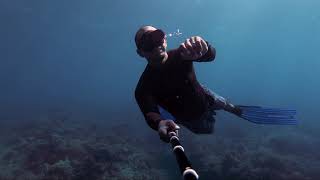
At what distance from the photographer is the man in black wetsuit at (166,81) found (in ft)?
14.8

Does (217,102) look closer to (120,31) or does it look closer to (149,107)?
(149,107)

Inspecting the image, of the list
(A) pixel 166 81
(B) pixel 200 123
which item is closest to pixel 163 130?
(A) pixel 166 81

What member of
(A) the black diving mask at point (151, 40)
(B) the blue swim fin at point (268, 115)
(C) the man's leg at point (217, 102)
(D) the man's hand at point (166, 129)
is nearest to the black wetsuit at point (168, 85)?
(A) the black diving mask at point (151, 40)

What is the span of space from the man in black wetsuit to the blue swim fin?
75.6 inches

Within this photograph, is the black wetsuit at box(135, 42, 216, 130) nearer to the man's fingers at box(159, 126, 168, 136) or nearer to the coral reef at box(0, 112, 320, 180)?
the man's fingers at box(159, 126, 168, 136)

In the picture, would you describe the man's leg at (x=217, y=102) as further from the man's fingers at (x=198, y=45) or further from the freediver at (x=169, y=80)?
the man's fingers at (x=198, y=45)

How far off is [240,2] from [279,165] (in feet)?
173

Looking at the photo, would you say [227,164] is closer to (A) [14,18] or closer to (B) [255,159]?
(B) [255,159]

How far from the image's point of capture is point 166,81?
512cm

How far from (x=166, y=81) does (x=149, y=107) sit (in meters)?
0.49

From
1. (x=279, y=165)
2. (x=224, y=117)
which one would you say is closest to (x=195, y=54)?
(x=279, y=165)

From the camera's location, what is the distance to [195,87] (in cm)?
546

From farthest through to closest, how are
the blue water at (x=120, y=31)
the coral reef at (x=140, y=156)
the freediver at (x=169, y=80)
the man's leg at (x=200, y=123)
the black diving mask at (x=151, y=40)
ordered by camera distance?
the blue water at (x=120, y=31), the coral reef at (x=140, y=156), the man's leg at (x=200, y=123), the black diving mask at (x=151, y=40), the freediver at (x=169, y=80)

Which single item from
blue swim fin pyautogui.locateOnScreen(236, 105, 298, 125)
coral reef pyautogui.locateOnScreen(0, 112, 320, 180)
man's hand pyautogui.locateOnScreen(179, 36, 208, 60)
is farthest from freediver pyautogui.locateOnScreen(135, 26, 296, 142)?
coral reef pyautogui.locateOnScreen(0, 112, 320, 180)
